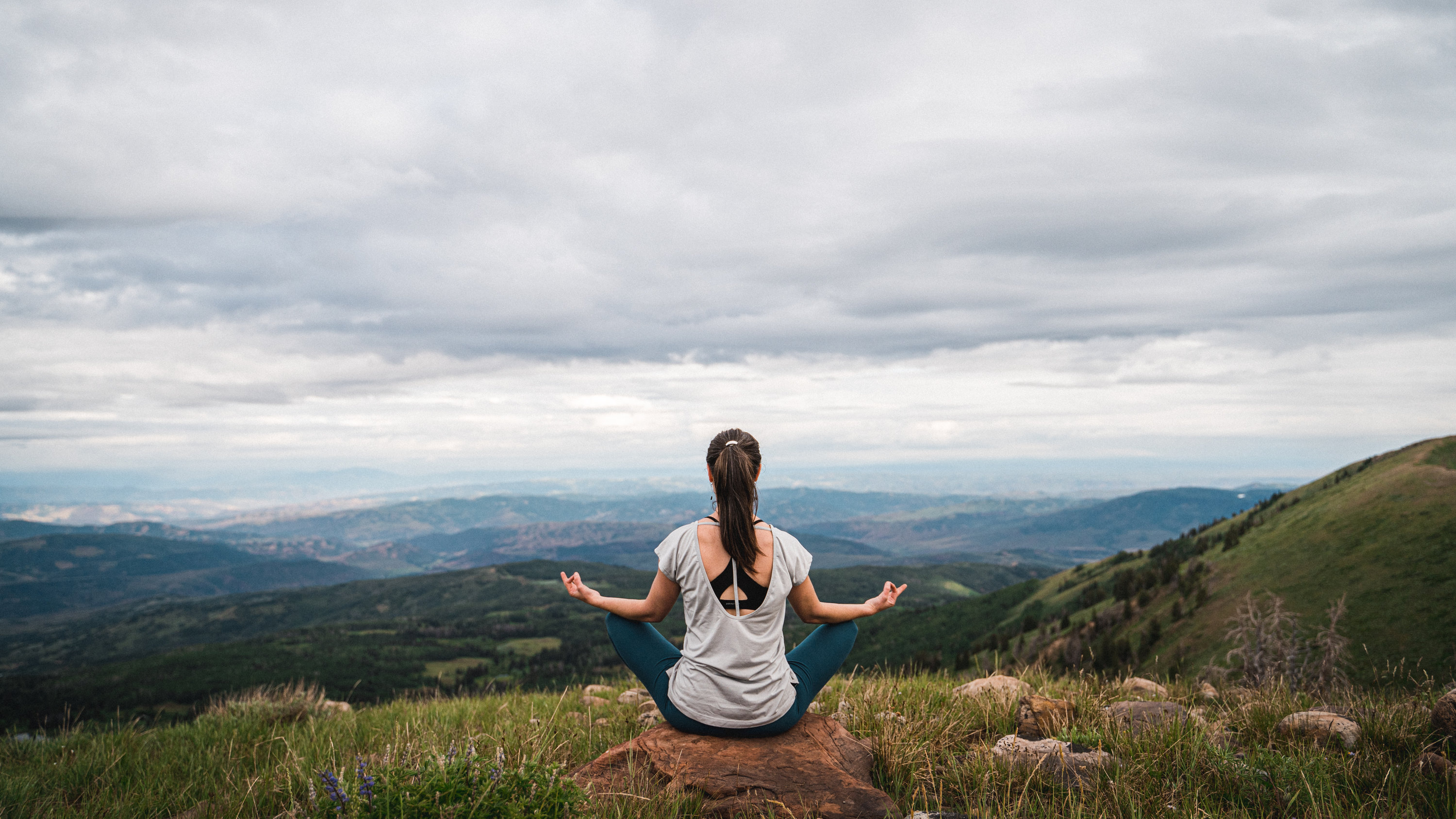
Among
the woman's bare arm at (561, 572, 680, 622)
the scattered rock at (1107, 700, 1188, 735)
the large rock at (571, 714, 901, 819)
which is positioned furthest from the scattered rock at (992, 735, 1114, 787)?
the woman's bare arm at (561, 572, 680, 622)

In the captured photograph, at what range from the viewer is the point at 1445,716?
5863mm

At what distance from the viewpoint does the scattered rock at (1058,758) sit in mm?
5430

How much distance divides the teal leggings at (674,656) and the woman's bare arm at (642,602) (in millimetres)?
170

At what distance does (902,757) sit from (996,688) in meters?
3.00

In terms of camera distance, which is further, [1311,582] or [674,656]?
[1311,582]

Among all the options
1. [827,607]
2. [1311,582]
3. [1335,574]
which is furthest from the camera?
[1311,582]

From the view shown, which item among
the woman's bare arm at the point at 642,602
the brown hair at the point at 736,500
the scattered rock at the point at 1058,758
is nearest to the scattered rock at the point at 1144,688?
the scattered rock at the point at 1058,758

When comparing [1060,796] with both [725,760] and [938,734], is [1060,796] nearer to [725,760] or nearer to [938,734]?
[938,734]

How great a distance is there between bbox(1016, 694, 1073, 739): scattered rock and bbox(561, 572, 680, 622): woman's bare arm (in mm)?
3906

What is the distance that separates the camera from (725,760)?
552 centimetres

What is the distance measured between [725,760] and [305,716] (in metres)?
6.60

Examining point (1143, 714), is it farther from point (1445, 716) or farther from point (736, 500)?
point (736, 500)

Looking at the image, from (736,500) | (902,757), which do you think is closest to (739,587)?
(736,500)

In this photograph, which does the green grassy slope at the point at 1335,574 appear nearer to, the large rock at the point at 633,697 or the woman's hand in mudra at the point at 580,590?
the large rock at the point at 633,697
